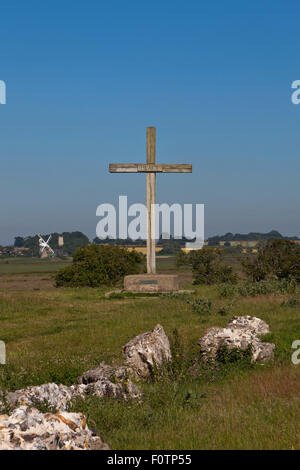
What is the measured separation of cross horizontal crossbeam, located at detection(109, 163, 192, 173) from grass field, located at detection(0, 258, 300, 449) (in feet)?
20.9

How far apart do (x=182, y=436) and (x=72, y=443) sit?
1.85 meters

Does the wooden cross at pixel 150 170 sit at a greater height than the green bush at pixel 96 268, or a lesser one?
greater

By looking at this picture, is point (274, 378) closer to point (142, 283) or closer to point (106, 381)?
point (106, 381)

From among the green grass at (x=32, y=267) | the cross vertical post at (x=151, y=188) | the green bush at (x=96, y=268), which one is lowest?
the green grass at (x=32, y=267)

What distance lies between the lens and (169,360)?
421 inches

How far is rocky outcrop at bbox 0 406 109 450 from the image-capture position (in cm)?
492

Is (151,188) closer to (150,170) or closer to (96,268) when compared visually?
(150,170)

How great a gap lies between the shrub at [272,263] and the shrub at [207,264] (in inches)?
251

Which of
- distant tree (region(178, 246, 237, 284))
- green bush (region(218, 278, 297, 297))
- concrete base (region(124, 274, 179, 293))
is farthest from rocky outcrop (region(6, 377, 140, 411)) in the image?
distant tree (region(178, 246, 237, 284))

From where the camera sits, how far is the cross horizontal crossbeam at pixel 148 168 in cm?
2389

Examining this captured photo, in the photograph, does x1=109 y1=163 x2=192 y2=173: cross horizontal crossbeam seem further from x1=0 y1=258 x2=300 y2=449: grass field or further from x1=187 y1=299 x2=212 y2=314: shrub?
x1=187 y1=299 x2=212 y2=314: shrub

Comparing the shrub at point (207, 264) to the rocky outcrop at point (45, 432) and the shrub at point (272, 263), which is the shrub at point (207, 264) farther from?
the rocky outcrop at point (45, 432)

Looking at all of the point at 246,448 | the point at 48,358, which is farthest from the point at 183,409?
the point at 48,358

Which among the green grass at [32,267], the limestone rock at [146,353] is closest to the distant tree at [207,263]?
the limestone rock at [146,353]
